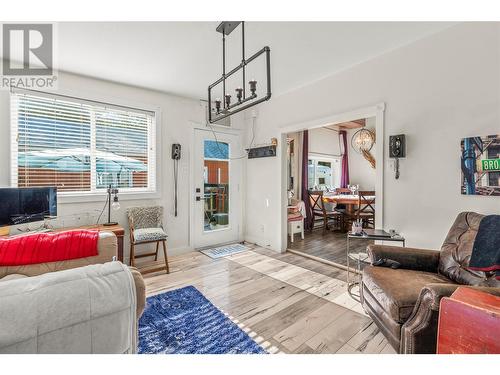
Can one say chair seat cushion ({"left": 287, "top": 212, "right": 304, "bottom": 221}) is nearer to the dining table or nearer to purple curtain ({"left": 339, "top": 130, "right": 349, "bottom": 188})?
the dining table

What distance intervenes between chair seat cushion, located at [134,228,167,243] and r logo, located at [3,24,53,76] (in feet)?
7.34

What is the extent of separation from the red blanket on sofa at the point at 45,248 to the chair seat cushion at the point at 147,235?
5.89 ft

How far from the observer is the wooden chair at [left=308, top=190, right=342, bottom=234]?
542cm

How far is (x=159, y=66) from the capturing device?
2.86 metres

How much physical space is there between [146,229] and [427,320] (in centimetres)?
316

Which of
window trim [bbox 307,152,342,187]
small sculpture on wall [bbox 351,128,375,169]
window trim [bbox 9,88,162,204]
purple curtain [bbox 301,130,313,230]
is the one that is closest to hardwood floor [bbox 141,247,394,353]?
window trim [bbox 9,88,162,204]

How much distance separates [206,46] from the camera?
8.01 ft

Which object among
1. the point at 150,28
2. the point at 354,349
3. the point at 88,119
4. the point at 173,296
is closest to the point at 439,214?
the point at 354,349

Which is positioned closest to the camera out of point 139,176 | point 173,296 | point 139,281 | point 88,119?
point 139,281

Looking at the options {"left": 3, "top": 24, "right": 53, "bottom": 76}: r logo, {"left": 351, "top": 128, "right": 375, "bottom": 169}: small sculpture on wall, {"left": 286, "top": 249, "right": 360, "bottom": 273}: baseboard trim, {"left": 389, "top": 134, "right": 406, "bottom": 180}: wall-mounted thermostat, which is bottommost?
{"left": 286, "top": 249, "right": 360, "bottom": 273}: baseboard trim

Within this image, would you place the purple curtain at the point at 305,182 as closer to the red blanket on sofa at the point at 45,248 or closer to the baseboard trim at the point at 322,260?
the baseboard trim at the point at 322,260

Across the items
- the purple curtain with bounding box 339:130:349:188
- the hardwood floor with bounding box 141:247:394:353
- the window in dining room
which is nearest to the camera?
the hardwood floor with bounding box 141:247:394:353

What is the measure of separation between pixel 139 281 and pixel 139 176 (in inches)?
120
